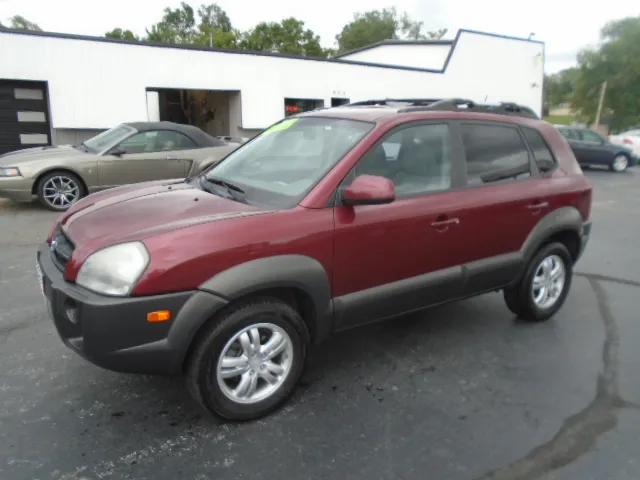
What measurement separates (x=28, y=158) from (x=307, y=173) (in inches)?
268

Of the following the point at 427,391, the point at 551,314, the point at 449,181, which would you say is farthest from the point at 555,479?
the point at 551,314

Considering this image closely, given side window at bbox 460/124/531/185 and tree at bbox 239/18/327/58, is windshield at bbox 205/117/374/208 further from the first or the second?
tree at bbox 239/18/327/58

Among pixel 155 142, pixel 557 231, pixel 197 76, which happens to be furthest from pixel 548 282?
pixel 197 76

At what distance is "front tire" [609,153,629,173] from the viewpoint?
18484 millimetres

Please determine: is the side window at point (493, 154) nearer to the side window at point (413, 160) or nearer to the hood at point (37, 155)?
the side window at point (413, 160)

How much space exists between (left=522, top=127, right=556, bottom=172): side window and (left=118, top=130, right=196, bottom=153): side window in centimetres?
662

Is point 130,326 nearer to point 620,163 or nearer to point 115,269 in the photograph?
point 115,269

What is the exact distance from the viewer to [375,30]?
70688mm

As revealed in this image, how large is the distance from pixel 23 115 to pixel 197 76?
16.6 ft

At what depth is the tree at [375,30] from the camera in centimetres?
6981

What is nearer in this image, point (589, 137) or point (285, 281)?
point (285, 281)

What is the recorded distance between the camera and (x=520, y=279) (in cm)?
420

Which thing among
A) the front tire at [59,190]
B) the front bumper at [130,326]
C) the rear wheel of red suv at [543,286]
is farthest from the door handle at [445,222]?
the front tire at [59,190]

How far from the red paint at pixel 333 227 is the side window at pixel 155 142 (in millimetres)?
5458
